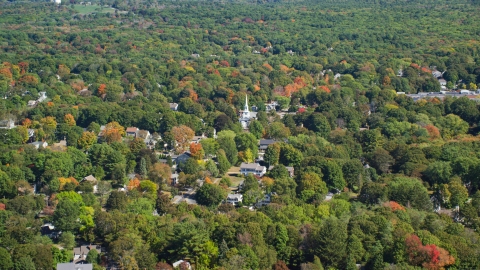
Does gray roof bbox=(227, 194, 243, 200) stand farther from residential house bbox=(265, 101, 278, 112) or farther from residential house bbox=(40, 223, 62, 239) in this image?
residential house bbox=(265, 101, 278, 112)

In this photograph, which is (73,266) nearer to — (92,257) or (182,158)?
(92,257)

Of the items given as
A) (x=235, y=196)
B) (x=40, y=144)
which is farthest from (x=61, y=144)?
(x=235, y=196)

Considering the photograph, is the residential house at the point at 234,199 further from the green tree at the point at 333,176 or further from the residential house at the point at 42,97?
the residential house at the point at 42,97

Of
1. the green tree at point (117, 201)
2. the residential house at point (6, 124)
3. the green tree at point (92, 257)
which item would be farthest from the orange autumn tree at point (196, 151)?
the green tree at point (92, 257)

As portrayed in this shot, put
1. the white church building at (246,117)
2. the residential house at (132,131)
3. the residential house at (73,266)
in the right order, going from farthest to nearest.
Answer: the white church building at (246,117)
the residential house at (132,131)
the residential house at (73,266)

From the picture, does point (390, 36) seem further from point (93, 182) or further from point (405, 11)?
point (93, 182)

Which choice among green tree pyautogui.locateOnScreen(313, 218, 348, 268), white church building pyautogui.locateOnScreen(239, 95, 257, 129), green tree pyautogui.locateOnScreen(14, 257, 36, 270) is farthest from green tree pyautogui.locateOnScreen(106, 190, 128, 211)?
white church building pyautogui.locateOnScreen(239, 95, 257, 129)
